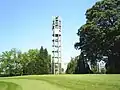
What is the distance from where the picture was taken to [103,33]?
6359 centimetres

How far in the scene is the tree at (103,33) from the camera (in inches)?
2498

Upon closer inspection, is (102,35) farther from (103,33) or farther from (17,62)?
(17,62)

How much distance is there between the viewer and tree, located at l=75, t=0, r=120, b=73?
6344cm

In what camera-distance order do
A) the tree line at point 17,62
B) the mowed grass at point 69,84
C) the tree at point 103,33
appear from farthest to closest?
the tree line at point 17,62 → the tree at point 103,33 → the mowed grass at point 69,84

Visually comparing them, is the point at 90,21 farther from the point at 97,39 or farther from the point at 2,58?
the point at 2,58

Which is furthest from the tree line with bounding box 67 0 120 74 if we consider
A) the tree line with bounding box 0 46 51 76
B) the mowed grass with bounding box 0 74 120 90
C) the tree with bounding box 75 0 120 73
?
the tree line with bounding box 0 46 51 76

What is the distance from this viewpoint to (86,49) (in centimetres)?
6869

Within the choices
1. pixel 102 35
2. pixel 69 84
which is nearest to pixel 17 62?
pixel 102 35

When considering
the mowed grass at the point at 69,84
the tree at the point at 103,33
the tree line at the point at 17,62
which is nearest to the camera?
the mowed grass at the point at 69,84

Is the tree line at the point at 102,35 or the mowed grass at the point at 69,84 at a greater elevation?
the tree line at the point at 102,35

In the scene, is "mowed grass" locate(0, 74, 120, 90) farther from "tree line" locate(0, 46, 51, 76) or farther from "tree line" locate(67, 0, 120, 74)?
"tree line" locate(0, 46, 51, 76)

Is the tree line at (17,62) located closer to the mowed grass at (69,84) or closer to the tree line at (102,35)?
the tree line at (102,35)

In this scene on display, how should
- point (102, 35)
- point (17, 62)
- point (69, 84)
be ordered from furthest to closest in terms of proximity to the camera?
point (17, 62) < point (102, 35) < point (69, 84)

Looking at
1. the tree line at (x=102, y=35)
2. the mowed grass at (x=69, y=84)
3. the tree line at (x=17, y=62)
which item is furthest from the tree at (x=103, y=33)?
the tree line at (x=17, y=62)
